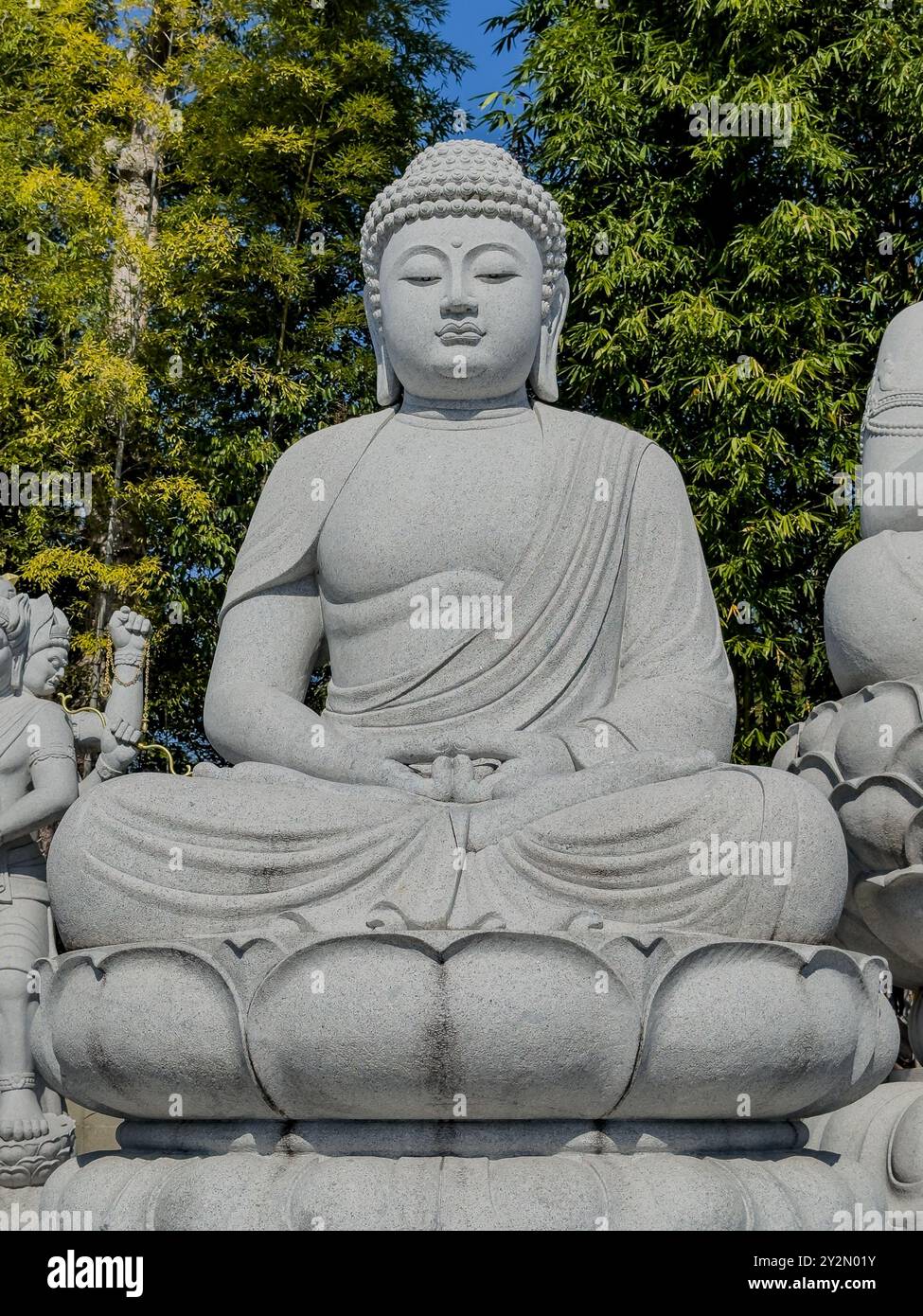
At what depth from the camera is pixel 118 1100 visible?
14.6 ft

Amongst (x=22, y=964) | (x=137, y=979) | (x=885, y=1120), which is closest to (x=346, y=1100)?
(x=137, y=979)

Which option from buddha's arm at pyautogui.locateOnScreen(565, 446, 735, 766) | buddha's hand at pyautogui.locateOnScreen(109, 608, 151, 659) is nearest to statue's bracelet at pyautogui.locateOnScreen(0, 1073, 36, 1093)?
buddha's hand at pyautogui.locateOnScreen(109, 608, 151, 659)

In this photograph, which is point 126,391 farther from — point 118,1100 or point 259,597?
point 118,1100

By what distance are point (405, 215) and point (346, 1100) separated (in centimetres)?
287

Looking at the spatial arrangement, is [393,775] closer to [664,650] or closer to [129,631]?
[664,650]

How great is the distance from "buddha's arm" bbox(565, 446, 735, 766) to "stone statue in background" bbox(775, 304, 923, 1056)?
1.36 ft

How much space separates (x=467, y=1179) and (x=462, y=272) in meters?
2.82

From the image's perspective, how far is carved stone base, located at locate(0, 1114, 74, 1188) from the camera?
A: 6.05m

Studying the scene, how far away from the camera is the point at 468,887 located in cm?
451

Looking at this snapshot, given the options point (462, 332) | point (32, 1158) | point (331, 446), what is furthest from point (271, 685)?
point (32, 1158)

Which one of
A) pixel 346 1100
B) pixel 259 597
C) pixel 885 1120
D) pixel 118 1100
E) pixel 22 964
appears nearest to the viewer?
pixel 346 1100

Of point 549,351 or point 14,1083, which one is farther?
point 14,1083

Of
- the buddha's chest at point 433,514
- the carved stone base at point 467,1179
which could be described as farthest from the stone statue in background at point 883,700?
the buddha's chest at point 433,514

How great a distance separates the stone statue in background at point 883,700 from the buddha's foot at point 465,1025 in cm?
90
